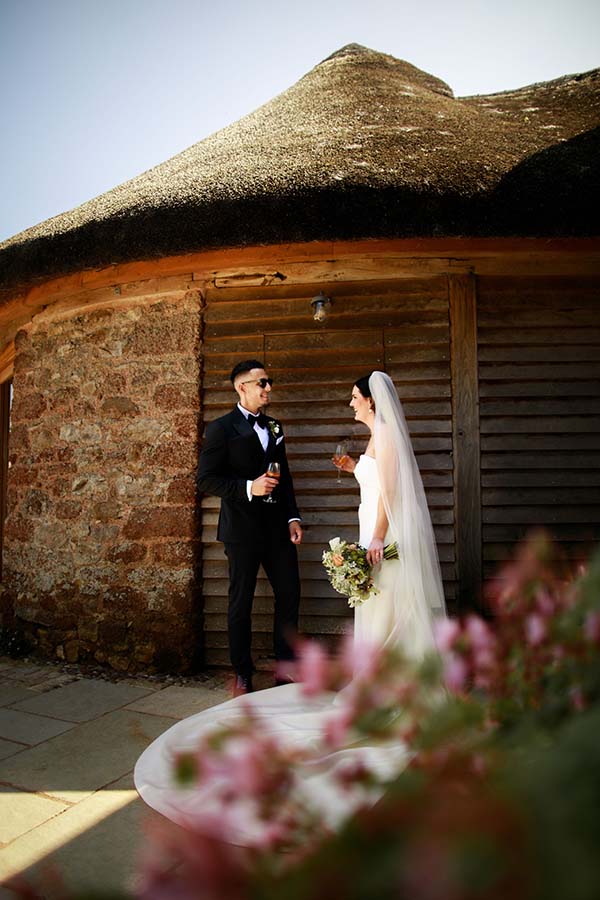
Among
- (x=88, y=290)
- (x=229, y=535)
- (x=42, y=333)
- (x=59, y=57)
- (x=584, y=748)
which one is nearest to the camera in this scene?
(x=584, y=748)

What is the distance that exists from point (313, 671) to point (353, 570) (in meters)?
2.69

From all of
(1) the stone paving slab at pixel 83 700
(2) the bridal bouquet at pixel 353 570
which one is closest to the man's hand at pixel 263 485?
(2) the bridal bouquet at pixel 353 570

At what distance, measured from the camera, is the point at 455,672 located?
0.68 m

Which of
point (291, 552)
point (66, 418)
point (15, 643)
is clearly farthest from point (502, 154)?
point (15, 643)

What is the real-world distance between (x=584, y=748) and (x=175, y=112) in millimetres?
8855

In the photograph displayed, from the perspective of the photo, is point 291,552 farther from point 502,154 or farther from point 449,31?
point 449,31

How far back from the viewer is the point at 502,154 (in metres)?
3.96

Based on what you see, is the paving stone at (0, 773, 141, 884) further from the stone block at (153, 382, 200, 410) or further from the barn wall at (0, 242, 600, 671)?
the stone block at (153, 382, 200, 410)

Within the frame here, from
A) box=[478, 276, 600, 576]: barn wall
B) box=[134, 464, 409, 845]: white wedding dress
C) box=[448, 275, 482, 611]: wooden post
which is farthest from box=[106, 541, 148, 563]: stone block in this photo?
box=[478, 276, 600, 576]: barn wall

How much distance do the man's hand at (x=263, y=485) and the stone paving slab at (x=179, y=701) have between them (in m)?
1.29

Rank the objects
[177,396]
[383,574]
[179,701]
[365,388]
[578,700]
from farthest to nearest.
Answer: [177,396] < [179,701] < [365,388] < [383,574] < [578,700]

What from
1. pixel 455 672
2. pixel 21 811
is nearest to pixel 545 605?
pixel 455 672

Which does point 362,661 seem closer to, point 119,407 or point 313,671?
point 313,671

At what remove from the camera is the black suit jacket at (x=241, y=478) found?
3783mm
